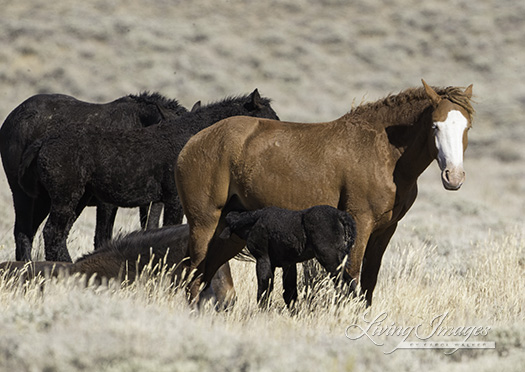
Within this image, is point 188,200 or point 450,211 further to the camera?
point 450,211

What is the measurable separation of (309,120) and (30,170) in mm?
19184

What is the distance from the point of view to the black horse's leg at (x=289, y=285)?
6.54 metres

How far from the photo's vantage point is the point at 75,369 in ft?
13.7

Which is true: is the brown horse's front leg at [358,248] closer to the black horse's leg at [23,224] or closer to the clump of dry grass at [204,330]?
the clump of dry grass at [204,330]

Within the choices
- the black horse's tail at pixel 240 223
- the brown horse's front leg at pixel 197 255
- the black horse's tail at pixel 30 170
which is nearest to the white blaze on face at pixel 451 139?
the black horse's tail at pixel 240 223

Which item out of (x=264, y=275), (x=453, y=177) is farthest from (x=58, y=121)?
(x=453, y=177)

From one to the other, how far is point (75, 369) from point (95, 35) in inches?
1152

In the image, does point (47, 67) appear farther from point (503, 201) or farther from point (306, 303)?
point (306, 303)

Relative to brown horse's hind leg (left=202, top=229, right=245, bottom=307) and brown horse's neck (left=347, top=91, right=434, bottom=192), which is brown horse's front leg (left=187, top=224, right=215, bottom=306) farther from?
brown horse's neck (left=347, top=91, right=434, bottom=192)

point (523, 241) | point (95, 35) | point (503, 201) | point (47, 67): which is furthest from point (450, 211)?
point (95, 35)

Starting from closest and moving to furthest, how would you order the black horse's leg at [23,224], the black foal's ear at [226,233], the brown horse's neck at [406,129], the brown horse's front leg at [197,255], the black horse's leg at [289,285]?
the brown horse's neck at [406,129]
the black foal's ear at [226,233]
the black horse's leg at [289,285]
the brown horse's front leg at [197,255]
the black horse's leg at [23,224]

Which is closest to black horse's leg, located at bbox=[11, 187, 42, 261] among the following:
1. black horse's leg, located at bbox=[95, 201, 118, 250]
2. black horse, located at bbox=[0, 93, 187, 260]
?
black horse, located at bbox=[0, 93, 187, 260]

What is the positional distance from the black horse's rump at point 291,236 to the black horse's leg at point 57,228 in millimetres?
2536

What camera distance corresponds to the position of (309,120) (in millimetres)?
27344
